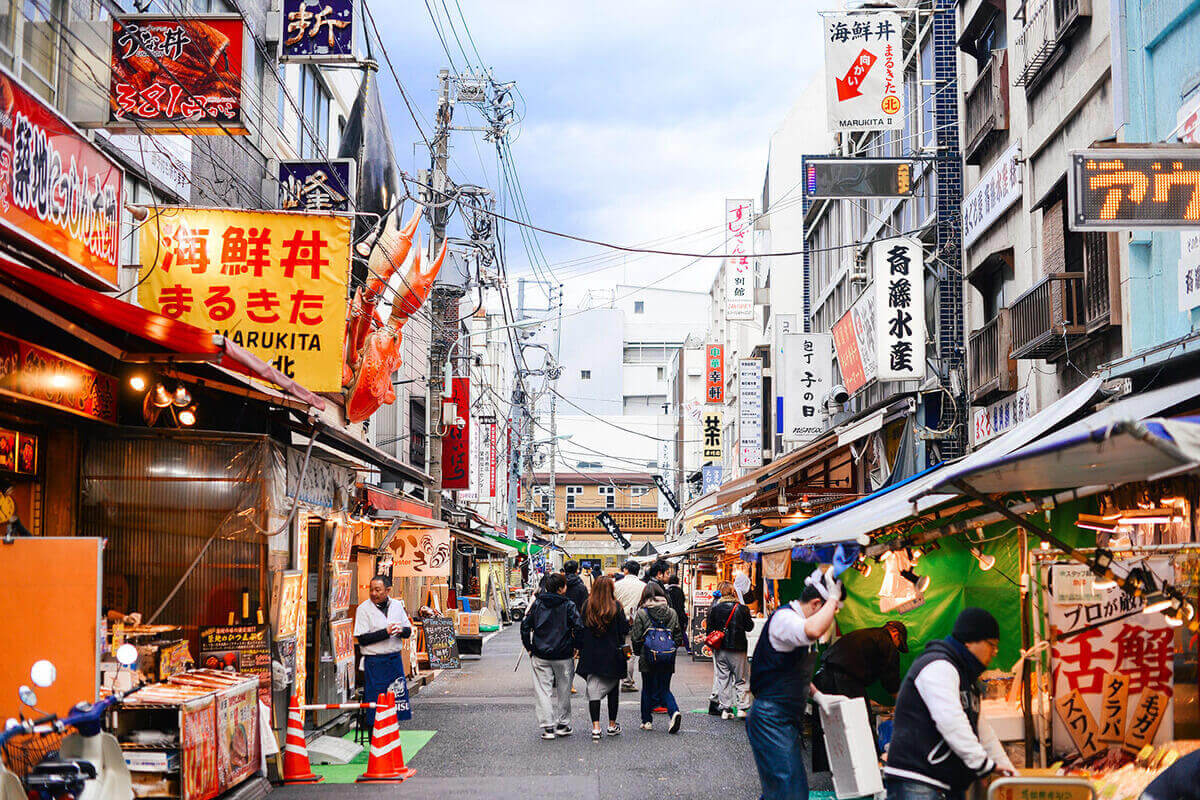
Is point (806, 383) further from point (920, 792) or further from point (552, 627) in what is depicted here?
point (920, 792)

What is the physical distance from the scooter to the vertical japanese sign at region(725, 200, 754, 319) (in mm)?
41886

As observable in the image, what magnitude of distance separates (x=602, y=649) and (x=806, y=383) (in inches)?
553

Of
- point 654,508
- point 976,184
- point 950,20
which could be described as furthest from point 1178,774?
point 654,508

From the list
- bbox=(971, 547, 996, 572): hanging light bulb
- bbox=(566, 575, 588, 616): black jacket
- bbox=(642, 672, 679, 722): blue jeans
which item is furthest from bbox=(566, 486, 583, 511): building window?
bbox=(971, 547, 996, 572): hanging light bulb

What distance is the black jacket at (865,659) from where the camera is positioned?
1059cm

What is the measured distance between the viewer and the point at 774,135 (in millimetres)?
44094

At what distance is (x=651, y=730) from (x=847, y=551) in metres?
7.72

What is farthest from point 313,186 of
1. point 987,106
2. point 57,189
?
point 987,106

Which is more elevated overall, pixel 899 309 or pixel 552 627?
pixel 899 309

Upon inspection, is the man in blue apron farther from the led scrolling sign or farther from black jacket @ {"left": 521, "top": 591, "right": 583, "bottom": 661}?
the led scrolling sign

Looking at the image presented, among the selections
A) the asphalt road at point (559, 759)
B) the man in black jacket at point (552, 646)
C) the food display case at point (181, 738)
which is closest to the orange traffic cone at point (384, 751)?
the asphalt road at point (559, 759)

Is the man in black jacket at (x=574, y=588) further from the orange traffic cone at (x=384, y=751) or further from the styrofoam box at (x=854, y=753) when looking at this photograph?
the styrofoam box at (x=854, y=753)

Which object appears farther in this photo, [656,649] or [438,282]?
[438,282]

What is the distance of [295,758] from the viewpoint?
11.6 m
